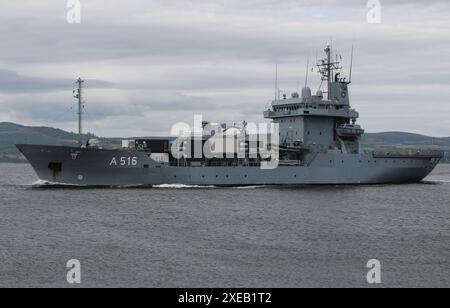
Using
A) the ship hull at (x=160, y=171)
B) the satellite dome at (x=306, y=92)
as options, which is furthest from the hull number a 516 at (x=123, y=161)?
the satellite dome at (x=306, y=92)

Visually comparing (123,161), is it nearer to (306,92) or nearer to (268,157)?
(268,157)

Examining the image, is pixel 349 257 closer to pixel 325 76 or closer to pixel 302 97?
pixel 302 97

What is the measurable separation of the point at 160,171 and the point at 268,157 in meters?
11.0

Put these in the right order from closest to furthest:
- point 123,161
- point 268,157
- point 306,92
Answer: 1. point 123,161
2. point 268,157
3. point 306,92

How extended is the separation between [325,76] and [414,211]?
2613cm

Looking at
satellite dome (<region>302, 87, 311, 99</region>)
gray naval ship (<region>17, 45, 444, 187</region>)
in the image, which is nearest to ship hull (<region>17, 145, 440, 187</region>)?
gray naval ship (<region>17, 45, 444, 187</region>)

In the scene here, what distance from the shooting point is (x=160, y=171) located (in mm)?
55375

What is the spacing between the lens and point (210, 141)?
→ 58156 mm

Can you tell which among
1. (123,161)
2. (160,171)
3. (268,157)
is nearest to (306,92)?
(268,157)

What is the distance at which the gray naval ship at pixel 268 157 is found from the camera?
5409 centimetres

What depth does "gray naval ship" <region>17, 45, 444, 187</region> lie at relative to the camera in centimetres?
5409

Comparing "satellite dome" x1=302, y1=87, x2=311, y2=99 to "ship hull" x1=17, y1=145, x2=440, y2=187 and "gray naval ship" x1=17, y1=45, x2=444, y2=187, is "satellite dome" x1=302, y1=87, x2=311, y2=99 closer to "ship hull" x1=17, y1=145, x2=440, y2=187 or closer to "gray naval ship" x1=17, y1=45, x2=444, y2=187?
"gray naval ship" x1=17, y1=45, x2=444, y2=187
